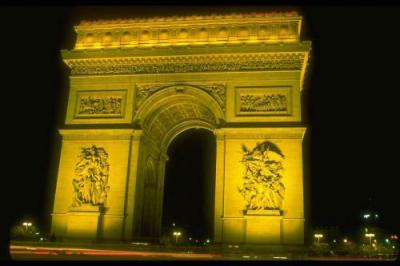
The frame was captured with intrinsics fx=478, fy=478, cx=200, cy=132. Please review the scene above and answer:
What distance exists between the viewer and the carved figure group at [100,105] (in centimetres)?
2366

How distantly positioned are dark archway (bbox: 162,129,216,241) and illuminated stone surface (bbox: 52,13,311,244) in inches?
544

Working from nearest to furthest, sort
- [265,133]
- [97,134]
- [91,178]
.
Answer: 1. [265,133]
2. [91,178]
3. [97,134]

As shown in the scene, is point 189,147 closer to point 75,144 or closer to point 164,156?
point 164,156

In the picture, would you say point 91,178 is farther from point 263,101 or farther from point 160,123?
point 263,101

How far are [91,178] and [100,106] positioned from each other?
3686 millimetres

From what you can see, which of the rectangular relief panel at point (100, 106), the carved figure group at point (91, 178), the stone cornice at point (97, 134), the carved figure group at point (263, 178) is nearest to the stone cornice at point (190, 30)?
the rectangular relief panel at point (100, 106)

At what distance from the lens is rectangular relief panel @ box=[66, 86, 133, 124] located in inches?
924

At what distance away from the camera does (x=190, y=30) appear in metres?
24.1

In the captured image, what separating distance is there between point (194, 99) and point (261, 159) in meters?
4.59

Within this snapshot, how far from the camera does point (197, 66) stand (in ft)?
76.7

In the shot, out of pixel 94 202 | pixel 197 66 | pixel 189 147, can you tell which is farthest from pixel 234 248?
pixel 189 147

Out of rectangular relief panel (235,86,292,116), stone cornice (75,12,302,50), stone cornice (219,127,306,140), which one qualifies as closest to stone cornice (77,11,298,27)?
stone cornice (75,12,302,50)

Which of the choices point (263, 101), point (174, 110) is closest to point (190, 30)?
point (174, 110)

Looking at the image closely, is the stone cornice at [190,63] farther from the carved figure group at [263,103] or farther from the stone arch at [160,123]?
the carved figure group at [263,103]
